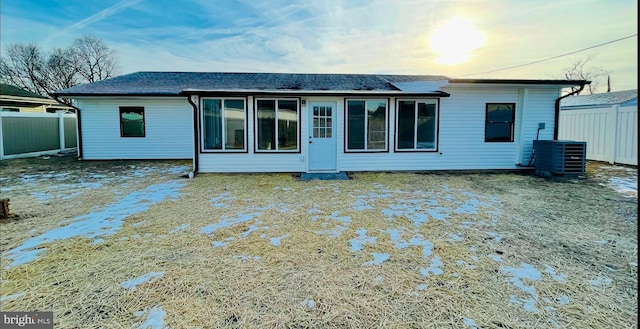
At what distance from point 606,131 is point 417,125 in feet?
21.7

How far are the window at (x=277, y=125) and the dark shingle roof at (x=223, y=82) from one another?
185 centimetres

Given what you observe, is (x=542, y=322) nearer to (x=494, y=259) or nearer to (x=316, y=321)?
(x=494, y=259)

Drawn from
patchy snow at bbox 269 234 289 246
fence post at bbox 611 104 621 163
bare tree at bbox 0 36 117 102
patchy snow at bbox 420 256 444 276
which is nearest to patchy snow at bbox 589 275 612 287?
patchy snow at bbox 420 256 444 276

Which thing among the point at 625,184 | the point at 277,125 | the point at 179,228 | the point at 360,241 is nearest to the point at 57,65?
the point at 277,125

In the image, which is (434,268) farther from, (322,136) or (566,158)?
(566,158)

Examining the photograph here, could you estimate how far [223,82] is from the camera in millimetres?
12562

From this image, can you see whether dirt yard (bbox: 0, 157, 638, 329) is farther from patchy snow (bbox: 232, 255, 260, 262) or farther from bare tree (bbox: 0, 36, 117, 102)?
bare tree (bbox: 0, 36, 117, 102)

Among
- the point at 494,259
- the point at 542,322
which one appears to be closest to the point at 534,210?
the point at 494,259

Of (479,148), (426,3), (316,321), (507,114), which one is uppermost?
(426,3)

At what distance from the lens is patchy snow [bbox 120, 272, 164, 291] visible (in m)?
2.73

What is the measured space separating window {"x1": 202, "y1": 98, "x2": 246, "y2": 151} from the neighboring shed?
35.8 ft

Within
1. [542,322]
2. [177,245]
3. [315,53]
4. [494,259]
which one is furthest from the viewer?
[315,53]

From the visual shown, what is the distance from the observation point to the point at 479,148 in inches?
364

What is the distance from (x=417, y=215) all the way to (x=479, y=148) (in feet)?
18.0
